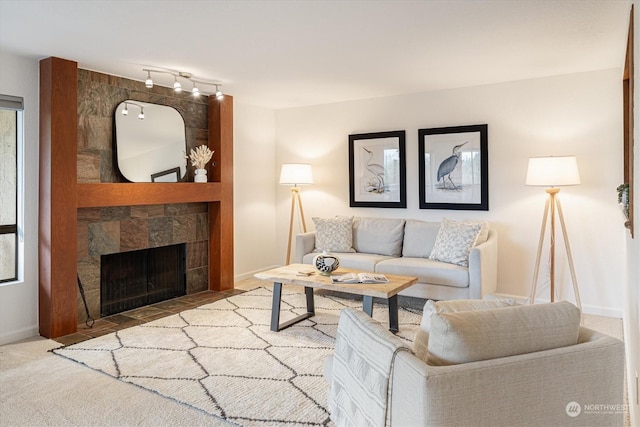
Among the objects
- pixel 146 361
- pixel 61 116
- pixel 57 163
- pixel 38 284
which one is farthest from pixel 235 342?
pixel 61 116

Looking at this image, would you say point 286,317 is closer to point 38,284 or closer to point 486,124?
point 38,284

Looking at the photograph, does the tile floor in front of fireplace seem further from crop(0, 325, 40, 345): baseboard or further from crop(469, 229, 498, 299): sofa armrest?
crop(469, 229, 498, 299): sofa armrest

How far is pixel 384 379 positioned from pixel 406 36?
2.57 metres

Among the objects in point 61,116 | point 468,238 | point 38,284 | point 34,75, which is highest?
point 34,75

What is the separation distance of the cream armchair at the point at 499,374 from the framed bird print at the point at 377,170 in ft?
12.9

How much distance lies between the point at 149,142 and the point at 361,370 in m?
3.85

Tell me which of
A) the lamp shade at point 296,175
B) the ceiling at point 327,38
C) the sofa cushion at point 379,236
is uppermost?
the ceiling at point 327,38

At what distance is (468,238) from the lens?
4375 mm

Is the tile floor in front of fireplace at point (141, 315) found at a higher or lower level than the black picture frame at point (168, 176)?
lower

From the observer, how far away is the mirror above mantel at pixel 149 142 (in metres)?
4.39

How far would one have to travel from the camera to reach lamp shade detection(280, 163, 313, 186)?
221 inches

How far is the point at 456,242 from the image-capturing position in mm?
4426

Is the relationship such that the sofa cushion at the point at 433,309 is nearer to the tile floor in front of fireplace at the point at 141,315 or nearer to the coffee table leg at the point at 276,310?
the coffee table leg at the point at 276,310

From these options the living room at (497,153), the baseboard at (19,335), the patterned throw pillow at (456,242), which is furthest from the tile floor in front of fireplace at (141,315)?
the patterned throw pillow at (456,242)
